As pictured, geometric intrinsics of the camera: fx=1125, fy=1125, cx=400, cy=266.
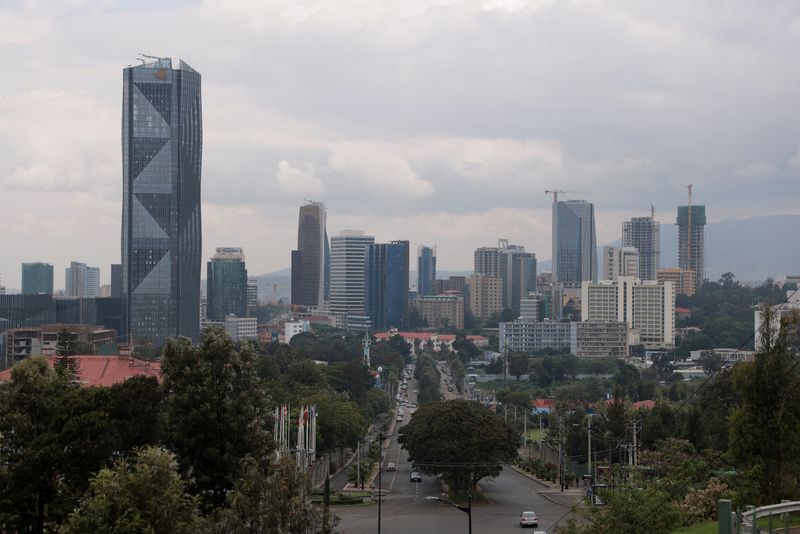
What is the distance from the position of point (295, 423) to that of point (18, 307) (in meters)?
87.2

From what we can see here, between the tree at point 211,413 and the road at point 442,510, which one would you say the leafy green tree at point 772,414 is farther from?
the road at point 442,510

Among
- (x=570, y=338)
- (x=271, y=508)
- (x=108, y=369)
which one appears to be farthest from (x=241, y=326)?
(x=271, y=508)

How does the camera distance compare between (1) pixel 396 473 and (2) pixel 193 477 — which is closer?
(2) pixel 193 477

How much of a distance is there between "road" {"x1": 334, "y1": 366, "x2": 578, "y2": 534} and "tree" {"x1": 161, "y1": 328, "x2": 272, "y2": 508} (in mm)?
8858

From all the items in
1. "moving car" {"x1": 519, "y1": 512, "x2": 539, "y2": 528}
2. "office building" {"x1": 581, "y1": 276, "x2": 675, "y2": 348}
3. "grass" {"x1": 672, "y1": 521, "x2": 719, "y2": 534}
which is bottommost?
"moving car" {"x1": 519, "y1": 512, "x2": 539, "y2": 528}

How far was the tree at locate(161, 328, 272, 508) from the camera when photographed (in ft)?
81.4

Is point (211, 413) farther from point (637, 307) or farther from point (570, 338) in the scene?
point (637, 307)

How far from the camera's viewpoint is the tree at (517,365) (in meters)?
115

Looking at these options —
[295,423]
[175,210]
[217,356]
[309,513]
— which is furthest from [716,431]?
[175,210]


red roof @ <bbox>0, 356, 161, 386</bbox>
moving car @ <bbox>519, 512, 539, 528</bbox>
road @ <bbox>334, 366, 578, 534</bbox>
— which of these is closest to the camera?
road @ <bbox>334, 366, 578, 534</bbox>

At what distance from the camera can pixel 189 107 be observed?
130750 mm

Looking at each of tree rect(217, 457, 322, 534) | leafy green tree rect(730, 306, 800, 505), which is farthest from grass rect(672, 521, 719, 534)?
tree rect(217, 457, 322, 534)

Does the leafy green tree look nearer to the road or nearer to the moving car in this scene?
the road

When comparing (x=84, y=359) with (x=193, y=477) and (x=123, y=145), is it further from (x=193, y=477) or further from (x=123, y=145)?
(x=123, y=145)
